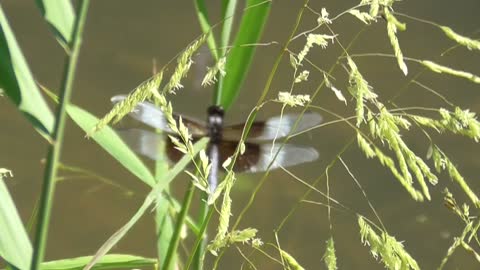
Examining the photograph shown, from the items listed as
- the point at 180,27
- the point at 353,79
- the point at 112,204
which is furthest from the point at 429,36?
the point at 353,79

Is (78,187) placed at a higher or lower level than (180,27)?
lower

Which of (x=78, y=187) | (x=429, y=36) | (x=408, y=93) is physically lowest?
(x=78, y=187)

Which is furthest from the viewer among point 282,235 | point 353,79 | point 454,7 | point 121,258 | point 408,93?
point 454,7

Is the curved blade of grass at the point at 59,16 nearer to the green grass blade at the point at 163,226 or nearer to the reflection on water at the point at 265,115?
the green grass blade at the point at 163,226

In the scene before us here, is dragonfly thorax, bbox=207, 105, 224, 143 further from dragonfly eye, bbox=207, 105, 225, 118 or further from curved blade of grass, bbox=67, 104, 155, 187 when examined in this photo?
curved blade of grass, bbox=67, 104, 155, 187

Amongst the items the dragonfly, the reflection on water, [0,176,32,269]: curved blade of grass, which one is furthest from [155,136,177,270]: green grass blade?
the reflection on water

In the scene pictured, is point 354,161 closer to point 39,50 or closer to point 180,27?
point 180,27
